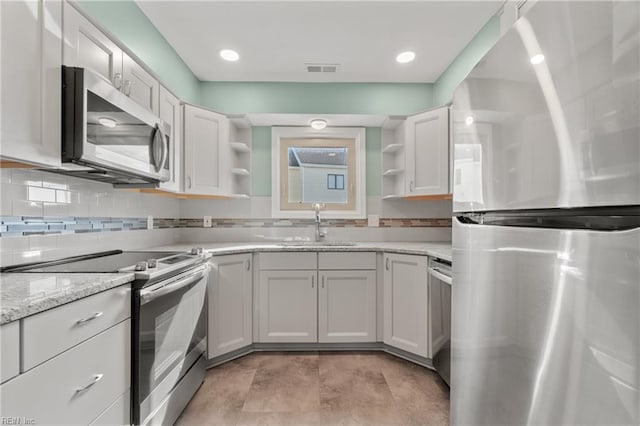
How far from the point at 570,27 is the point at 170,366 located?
2.01 meters

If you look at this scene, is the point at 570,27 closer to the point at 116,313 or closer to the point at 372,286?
the point at 116,313

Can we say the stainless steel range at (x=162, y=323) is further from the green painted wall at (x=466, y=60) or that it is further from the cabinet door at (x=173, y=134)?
the green painted wall at (x=466, y=60)

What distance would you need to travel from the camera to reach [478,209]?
0.91 meters

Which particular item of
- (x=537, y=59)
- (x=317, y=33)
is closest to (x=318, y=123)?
(x=317, y=33)

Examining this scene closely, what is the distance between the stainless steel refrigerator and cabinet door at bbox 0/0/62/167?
159cm

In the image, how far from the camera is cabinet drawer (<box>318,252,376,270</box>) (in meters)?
2.44

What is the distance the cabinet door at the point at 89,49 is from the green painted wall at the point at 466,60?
6.92 feet

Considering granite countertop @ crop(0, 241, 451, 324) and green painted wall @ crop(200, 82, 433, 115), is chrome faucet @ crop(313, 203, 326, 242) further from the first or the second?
granite countertop @ crop(0, 241, 451, 324)

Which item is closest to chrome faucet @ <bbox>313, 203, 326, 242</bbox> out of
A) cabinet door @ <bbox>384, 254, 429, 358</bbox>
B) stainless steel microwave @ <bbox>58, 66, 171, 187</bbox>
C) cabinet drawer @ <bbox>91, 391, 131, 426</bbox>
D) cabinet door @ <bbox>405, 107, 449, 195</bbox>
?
cabinet door @ <bbox>384, 254, 429, 358</bbox>

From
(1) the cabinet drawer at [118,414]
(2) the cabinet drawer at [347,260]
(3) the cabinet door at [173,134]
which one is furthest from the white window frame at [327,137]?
(1) the cabinet drawer at [118,414]

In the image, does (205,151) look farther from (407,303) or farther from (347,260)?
(407,303)

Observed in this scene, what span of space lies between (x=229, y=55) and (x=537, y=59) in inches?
98.7

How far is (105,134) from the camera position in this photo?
4.27 ft

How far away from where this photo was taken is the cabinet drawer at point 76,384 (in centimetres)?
78
